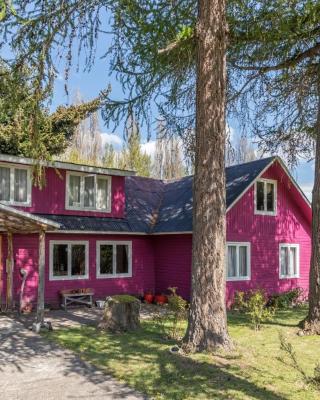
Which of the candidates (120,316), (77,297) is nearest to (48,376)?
(120,316)

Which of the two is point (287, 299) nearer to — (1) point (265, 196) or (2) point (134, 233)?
(1) point (265, 196)

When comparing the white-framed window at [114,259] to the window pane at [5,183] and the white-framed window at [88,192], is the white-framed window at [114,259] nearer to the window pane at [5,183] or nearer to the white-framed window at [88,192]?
the white-framed window at [88,192]

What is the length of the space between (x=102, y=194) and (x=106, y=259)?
8.03 ft

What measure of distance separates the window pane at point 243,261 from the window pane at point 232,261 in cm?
30

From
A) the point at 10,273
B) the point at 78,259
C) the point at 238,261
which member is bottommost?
the point at 10,273

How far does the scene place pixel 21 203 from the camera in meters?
14.2

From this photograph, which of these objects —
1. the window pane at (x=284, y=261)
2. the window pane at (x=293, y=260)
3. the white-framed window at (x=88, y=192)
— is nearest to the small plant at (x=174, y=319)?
the white-framed window at (x=88, y=192)

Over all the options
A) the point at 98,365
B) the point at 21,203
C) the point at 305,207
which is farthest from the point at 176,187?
the point at 98,365

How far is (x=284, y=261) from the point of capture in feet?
59.8

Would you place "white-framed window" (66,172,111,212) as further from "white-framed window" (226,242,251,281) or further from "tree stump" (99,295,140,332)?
"tree stump" (99,295,140,332)

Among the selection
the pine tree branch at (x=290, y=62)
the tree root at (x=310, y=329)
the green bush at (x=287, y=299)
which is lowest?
the green bush at (x=287, y=299)

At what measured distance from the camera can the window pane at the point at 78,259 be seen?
15258 mm

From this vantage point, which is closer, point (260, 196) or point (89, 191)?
point (89, 191)

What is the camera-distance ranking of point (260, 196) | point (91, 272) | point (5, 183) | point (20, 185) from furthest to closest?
1. point (260, 196)
2. point (91, 272)
3. point (20, 185)
4. point (5, 183)
